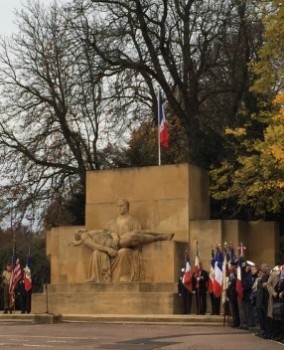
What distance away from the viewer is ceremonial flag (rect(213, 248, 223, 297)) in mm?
24289

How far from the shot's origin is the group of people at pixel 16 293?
29.8 metres

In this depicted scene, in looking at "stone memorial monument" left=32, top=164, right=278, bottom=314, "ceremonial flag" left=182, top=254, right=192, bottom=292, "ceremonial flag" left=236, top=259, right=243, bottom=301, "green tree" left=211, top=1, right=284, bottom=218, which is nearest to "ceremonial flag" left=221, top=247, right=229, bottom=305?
"ceremonial flag" left=236, top=259, right=243, bottom=301

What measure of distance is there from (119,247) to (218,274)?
4.85m

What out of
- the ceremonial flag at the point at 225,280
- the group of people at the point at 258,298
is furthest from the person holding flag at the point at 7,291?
the group of people at the point at 258,298

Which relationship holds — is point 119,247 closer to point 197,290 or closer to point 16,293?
point 197,290

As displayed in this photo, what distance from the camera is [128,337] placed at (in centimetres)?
1895

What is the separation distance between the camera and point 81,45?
3578 cm

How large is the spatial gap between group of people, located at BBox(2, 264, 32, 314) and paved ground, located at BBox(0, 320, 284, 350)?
19.3ft

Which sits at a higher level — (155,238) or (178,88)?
(178,88)

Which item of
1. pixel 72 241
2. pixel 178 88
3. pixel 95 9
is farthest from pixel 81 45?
pixel 72 241

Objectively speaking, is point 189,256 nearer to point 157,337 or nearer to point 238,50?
point 157,337

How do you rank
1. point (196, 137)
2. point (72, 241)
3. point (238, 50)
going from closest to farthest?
1. point (72, 241)
2. point (196, 137)
3. point (238, 50)

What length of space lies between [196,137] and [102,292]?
881 centimetres

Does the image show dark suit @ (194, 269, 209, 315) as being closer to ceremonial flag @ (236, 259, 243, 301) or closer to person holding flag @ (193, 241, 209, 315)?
person holding flag @ (193, 241, 209, 315)
